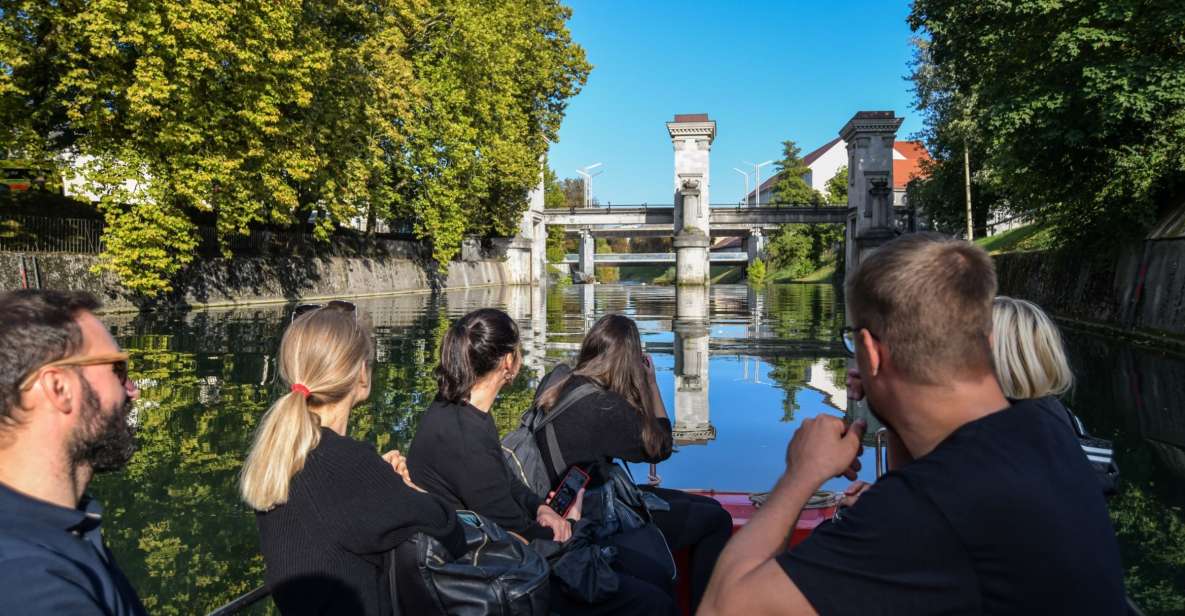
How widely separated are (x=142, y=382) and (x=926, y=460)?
12.5m

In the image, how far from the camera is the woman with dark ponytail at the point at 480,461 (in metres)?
3.52

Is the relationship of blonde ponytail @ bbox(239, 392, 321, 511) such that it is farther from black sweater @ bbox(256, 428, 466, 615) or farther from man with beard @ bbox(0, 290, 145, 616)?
man with beard @ bbox(0, 290, 145, 616)

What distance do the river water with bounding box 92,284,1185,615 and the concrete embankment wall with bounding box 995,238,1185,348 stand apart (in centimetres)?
102

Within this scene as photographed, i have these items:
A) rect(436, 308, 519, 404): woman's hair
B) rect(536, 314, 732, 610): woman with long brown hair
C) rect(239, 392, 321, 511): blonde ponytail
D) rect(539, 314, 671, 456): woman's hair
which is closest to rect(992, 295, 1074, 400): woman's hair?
rect(536, 314, 732, 610): woman with long brown hair

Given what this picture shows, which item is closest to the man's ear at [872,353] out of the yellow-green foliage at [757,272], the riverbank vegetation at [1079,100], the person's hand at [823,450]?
the person's hand at [823,450]

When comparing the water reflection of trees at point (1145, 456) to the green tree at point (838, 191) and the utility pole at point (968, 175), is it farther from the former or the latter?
the green tree at point (838, 191)

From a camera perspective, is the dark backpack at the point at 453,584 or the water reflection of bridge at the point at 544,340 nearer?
the dark backpack at the point at 453,584

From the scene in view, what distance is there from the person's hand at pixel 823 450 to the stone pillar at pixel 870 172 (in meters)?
53.3

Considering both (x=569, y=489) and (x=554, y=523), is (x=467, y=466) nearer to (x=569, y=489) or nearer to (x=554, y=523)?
(x=554, y=523)

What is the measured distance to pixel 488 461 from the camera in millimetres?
3715

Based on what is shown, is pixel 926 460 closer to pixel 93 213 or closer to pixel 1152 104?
pixel 1152 104

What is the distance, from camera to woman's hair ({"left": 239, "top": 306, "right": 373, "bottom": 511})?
271 cm

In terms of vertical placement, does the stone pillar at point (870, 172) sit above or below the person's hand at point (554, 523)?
above

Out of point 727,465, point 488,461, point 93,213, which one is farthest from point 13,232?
point 488,461
